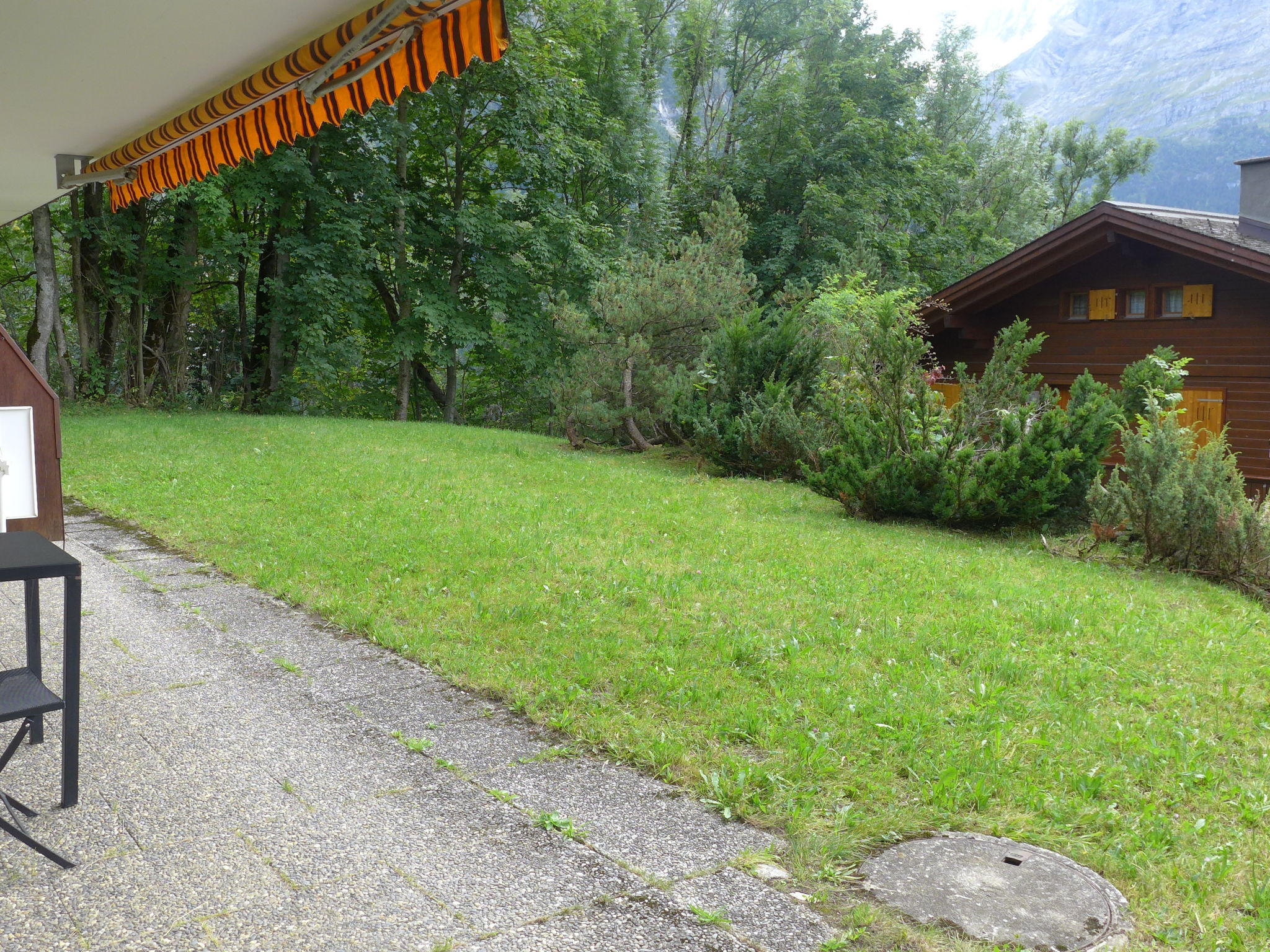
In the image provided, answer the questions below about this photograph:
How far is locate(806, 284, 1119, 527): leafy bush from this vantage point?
31.2 ft

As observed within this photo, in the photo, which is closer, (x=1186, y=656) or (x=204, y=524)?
(x=1186, y=656)

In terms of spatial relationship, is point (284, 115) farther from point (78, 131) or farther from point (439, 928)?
point (439, 928)

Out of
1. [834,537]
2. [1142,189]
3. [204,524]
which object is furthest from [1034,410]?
[1142,189]

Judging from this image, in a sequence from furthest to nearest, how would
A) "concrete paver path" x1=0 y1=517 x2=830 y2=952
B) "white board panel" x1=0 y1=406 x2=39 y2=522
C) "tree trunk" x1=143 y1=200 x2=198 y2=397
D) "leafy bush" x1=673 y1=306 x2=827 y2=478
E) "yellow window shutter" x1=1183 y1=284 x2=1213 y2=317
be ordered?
"tree trunk" x1=143 y1=200 x2=198 y2=397 < "yellow window shutter" x1=1183 y1=284 x2=1213 y2=317 < "leafy bush" x1=673 y1=306 x2=827 y2=478 < "white board panel" x1=0 y1=406 x2=39 y2=522 < "concrete paver path" x1=0 y1=517 x2=830 y2=952

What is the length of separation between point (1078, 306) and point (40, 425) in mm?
16073

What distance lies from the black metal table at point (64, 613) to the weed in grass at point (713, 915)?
2210mm

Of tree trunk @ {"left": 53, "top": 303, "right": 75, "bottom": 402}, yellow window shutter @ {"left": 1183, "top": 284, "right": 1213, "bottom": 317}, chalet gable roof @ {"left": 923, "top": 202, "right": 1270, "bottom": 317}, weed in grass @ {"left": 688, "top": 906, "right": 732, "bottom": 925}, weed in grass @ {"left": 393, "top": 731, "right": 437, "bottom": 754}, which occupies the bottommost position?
weed in grass @ {"left": 688, "top": 906, "right": 732, "bottom": 925}

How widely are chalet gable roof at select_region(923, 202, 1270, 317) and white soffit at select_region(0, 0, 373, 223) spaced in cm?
1392

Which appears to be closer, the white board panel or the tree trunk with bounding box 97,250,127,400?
the white board panel

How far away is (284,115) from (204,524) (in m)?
5.30

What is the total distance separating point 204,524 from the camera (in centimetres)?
827

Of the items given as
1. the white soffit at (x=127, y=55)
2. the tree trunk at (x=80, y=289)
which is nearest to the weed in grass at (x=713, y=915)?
the white soffit at (x=127, y=55)

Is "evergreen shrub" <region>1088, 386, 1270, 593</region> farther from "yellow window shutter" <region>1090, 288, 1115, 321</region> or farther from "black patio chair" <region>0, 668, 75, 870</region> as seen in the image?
"black patio chair" <region>0, 668, 75, 870</region>

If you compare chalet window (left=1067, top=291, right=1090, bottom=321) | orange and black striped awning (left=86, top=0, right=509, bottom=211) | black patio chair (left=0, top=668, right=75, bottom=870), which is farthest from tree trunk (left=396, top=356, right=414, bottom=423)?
black patio chair (left=0, top=668, right=75, bottom=870)
